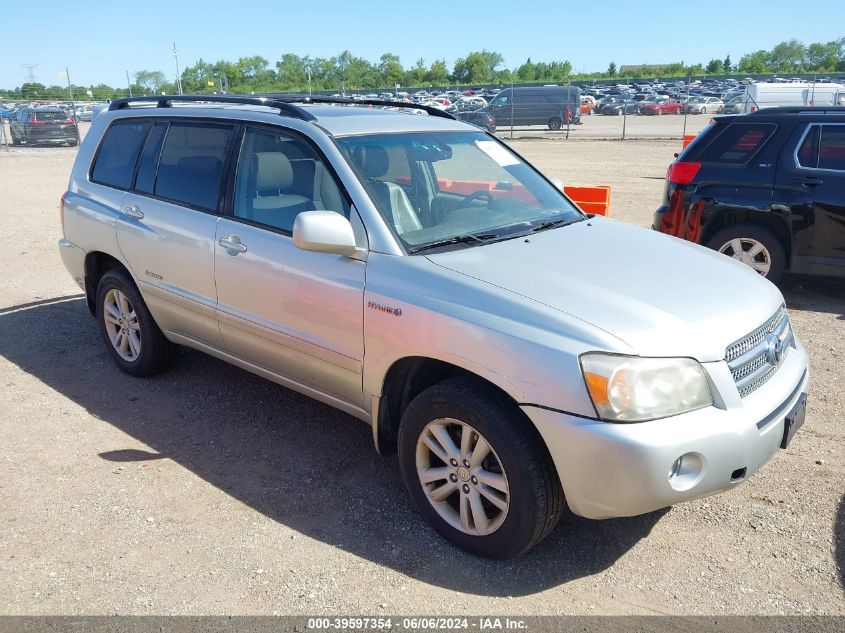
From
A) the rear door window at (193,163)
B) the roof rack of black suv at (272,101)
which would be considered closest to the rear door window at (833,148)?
the roof rack of black suv at (272,101)

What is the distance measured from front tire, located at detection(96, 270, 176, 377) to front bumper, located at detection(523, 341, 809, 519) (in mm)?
3089

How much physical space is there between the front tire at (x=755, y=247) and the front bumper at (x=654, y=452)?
4.39 metres

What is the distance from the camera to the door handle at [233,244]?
12.8ft

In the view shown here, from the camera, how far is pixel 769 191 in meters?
6.70

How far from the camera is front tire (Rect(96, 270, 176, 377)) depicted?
16.0 feet

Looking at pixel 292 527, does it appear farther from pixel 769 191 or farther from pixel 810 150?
pixel 810 150

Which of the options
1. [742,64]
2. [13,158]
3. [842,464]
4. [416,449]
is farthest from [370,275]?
[742,64]

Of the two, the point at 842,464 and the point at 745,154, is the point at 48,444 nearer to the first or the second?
the point at 842,464

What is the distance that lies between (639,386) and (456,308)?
2.57 ft

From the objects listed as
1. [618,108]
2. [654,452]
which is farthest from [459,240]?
[618,108]

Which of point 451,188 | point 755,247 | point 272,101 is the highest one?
point 272,101

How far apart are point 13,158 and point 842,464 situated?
2650 cm

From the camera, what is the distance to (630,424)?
2.62 metres

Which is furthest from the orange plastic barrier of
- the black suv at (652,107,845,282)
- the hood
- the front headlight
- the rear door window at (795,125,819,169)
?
the front headlight
